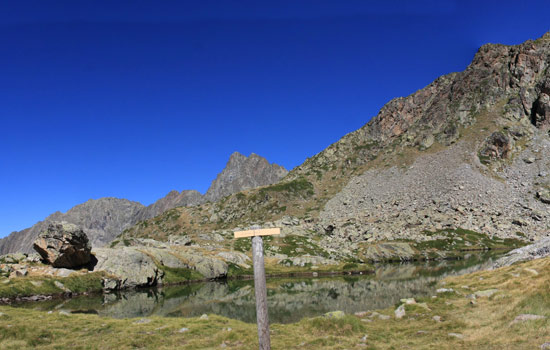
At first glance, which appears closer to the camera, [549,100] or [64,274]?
[64,274]

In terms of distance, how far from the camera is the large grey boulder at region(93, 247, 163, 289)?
64812 mm

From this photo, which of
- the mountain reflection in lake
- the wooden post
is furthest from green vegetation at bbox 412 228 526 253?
the wooden post

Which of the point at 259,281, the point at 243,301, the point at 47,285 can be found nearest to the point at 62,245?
the point at 47,285

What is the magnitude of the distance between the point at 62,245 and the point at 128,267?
12296 millimetres

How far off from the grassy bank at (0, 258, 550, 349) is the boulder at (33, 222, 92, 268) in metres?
34.8

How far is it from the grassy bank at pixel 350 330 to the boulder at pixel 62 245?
34822 millimetres

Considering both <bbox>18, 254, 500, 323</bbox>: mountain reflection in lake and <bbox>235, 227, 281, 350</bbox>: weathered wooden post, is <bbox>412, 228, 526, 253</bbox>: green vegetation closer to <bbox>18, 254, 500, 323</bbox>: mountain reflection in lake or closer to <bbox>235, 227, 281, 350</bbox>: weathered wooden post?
<bbox>18, 254, 500, 323</bbox>: mountain reflection in lake

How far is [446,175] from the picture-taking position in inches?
6836

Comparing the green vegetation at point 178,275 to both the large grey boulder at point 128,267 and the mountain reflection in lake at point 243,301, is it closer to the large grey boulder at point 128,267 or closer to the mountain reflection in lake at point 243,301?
the large grey boulder at point 128,267

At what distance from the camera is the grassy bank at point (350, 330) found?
19250 millimetres

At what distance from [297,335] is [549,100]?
8728 inches

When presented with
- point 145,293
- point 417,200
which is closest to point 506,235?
point 417,200

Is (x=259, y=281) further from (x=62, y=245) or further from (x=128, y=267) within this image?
(x=62, y=245)

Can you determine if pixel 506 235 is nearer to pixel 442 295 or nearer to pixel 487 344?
pixel 442 295
